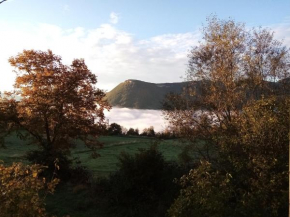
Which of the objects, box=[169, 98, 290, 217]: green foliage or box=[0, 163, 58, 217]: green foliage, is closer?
box=[0, 163, 58, 217]: green foliage

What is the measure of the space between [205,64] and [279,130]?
14401 millimetres

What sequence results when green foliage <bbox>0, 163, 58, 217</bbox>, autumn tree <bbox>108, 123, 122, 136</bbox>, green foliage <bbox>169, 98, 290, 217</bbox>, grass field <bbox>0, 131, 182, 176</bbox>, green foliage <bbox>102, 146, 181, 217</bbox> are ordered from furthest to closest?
autumn tree <bbox>108, 123, 122, 136</bbox>, grass field <bbox>0, 131, 182, 176</bbox>, green foliage <bbox>102, 146, 181, 217</bbox>, green foliage <bbox>169, 98, 290, 217</bbox>, green foliage <bbox>0, 163, 58, 217</bbox>

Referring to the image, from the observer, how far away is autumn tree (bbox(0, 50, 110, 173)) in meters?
26.4

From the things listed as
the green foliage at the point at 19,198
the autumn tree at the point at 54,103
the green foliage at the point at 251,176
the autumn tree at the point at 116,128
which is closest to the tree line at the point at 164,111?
the autumn tree at the point at 54,103

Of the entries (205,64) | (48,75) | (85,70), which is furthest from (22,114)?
(205,64)

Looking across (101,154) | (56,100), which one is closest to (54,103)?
(56,100)

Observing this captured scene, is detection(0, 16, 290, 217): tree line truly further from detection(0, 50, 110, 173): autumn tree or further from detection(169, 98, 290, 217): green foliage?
detection(169, 98, 290, 217): green foliage

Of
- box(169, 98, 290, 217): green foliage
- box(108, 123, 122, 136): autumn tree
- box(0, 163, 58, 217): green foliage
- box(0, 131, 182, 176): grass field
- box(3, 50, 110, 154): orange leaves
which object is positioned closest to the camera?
box(0, 163, 58, 217): green foliage

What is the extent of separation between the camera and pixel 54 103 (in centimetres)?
2638

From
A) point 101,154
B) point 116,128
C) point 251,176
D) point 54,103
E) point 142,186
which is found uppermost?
point 54,103

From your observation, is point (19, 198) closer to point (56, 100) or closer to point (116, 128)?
point (56, 100)

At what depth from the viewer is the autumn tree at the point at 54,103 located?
26359 mm

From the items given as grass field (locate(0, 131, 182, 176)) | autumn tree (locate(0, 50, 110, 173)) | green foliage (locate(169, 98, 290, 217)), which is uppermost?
autumn tree (locate(0, 50, 110, 173))

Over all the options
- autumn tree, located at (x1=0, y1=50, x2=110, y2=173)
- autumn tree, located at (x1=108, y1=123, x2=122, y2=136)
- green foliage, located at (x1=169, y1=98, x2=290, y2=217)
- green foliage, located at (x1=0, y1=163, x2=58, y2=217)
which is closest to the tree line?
autumn tree, located at (x1=0, y1=50, x2=110, y2=173)
